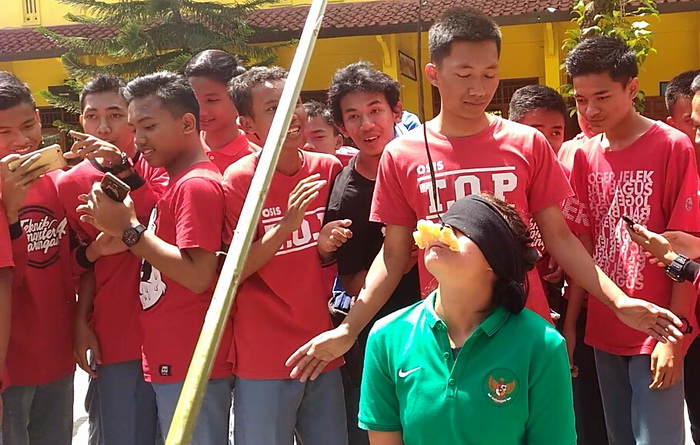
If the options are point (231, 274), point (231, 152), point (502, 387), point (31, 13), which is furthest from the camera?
point (31, 13)

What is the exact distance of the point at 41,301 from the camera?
123 inches

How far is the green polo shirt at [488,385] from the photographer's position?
202cm

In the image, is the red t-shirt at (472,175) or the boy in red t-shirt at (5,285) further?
the boy in red t-shirt at (5,285)

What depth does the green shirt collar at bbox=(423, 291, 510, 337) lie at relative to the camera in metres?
2.06

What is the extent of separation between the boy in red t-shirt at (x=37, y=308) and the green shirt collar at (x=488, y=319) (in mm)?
1583

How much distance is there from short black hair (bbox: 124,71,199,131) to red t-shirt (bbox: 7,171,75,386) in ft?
1.72

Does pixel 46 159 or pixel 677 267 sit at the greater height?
pixel 46 159

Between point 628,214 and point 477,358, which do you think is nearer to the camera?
point 477,358

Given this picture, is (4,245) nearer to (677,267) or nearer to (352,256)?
(352,256)

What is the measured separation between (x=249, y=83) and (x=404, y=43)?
11323 mm

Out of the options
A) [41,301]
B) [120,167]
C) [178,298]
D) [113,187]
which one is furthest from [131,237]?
[41,301]

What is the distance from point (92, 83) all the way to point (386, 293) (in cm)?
175

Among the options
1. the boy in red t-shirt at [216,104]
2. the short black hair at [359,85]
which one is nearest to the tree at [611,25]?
the short black hair at [359,85]

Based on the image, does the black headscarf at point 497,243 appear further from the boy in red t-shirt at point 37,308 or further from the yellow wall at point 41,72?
the yellow wall at point 41,72
